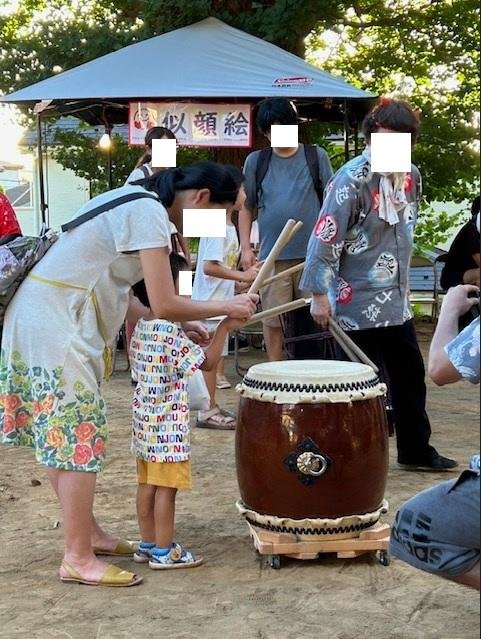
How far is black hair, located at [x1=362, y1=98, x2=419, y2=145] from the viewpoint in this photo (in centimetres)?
421

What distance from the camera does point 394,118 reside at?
421 cm

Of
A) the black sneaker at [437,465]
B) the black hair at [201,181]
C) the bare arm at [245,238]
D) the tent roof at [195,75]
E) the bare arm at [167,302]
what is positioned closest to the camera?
the bare arm at [167,302]

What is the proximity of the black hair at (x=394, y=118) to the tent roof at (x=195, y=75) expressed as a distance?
3.89 metres

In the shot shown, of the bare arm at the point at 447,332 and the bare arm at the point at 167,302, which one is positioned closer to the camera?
the bare arm at the point at 447,332

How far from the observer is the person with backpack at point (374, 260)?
14.0 feet

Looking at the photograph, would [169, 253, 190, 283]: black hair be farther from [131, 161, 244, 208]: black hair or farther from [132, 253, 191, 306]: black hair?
[131, 161, 244, 208]: black hair

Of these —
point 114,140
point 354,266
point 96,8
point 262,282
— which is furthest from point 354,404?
Result: point 96,8

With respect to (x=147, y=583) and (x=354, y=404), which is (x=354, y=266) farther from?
(x=147, y=583)

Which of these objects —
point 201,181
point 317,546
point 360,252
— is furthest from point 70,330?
point 360,252

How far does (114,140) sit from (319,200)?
6.58 meters

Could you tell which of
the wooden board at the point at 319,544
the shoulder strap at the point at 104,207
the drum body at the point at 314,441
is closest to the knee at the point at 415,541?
the drum body at the point at 314,441

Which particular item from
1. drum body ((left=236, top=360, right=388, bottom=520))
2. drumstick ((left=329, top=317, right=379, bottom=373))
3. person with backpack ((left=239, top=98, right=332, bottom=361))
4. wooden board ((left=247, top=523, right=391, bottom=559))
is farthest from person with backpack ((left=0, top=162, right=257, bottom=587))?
person with backpack ((left=239, top=98, right=332, bottom=361))

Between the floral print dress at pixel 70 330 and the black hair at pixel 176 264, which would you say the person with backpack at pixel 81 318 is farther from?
the black hair at pixel 176 264

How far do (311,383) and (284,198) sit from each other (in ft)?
9.14
